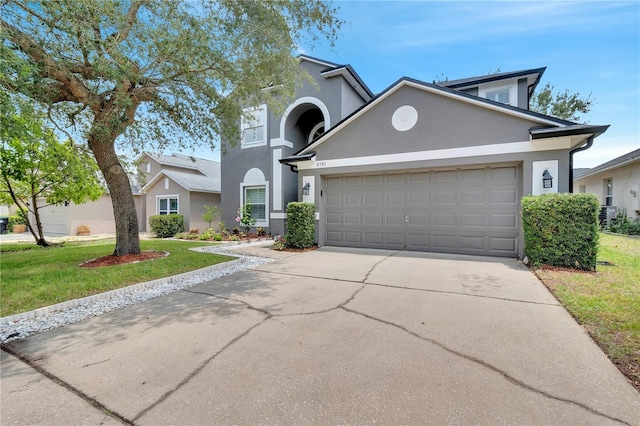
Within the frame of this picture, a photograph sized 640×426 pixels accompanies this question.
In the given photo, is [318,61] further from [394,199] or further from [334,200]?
[394,199]

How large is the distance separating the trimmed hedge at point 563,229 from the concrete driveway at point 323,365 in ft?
7.83

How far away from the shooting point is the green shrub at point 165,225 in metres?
15.1

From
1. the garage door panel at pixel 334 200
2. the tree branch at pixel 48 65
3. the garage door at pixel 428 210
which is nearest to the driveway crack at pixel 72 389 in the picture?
the tree branch at pixel 48 65

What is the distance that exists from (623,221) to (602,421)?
16.4 metres

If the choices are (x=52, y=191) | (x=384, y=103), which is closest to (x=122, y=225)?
(x=52, y=191)

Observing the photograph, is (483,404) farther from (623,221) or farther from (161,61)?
(623,221)

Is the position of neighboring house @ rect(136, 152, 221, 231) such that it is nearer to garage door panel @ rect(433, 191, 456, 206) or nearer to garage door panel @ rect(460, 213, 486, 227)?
garage door panel @ rect(433, 191, 456, 206)

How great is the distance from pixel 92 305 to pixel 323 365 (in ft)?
14.1

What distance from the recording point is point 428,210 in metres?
8.81

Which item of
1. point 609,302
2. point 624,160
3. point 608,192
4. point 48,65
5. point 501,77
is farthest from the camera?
point 608,192

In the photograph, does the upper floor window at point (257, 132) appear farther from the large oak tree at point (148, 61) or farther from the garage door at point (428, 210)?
the large oak tree at point (148, 61)

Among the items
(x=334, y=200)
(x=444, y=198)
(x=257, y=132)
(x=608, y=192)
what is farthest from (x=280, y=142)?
(x=608, y=192)

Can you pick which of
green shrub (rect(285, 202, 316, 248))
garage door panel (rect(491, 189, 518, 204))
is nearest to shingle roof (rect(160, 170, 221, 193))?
green shrub (rect(285, 202, 316, 248))

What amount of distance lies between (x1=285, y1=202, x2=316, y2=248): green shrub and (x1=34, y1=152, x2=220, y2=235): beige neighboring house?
29.4 ft
